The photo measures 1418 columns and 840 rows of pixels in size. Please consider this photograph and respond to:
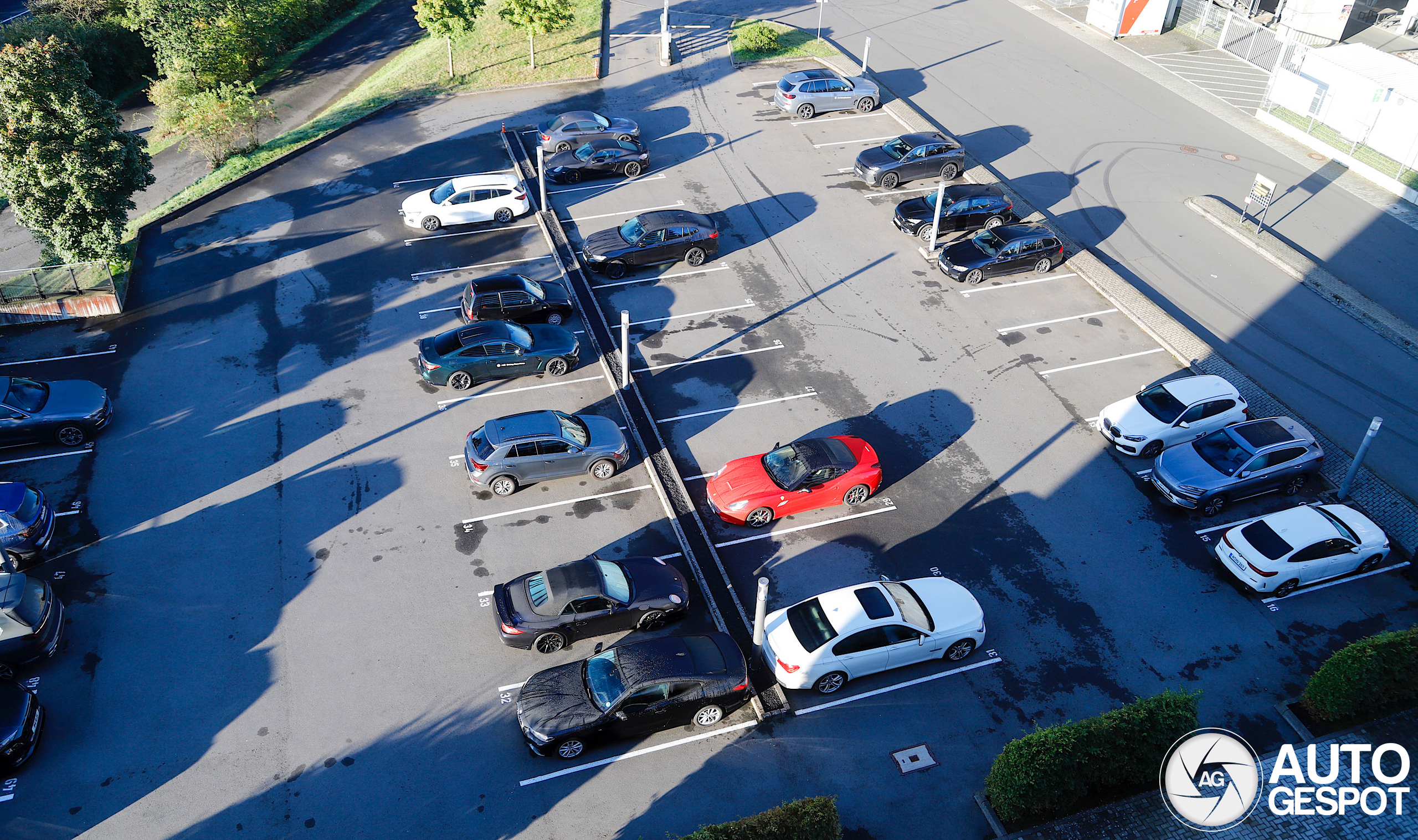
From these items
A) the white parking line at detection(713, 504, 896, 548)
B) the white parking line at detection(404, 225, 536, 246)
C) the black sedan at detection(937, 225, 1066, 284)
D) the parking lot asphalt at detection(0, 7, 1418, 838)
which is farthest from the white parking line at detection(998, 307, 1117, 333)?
the white parking line at detection(713, 504, 896, 548)

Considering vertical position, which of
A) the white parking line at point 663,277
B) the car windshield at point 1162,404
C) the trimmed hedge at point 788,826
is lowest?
the white parking line at point 663,277

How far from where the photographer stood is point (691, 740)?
14.6 metres

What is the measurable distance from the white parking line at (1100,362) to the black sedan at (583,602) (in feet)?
39.2

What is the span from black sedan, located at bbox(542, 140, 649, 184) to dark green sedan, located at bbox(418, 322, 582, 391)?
33.8 ft

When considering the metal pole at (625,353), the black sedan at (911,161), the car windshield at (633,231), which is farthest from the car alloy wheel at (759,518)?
the black sedan at (911,161)

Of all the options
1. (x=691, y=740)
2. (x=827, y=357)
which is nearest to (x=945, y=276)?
(x=827, y=357)

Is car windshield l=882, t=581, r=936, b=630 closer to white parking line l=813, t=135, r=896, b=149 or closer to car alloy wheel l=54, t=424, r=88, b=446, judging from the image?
car alloy wheel l=54, t=424, r=88, b=446

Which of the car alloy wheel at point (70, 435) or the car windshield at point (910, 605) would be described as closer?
the car windshield at point (910, 605)

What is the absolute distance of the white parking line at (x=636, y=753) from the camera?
1397 cm

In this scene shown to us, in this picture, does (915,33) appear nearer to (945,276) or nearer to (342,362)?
(945,276)

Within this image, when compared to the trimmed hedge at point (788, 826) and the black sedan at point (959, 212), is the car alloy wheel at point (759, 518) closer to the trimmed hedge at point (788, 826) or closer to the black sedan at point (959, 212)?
the trimmed hedge at point (788, 826)

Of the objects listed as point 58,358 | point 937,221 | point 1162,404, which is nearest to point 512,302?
point 58,358

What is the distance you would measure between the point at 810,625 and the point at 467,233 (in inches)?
727

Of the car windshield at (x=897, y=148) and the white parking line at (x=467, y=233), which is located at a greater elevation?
the car windshield at (x=897, y=148)
